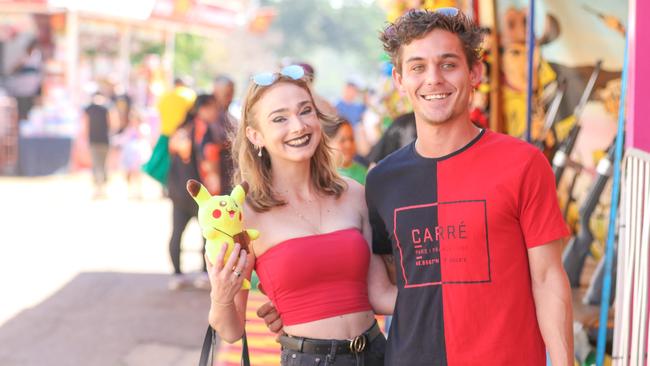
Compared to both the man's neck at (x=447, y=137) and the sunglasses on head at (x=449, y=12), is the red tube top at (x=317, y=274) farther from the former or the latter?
the sunglasses on head at (x=449, y=12)

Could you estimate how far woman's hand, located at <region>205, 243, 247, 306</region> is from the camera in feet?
7.97

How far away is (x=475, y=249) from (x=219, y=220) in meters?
0.72

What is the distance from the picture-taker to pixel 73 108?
21.9m

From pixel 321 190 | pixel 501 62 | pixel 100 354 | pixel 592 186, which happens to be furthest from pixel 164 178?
pixel 321 190

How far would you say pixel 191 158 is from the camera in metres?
7.85

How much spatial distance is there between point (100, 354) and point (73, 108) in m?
16.9

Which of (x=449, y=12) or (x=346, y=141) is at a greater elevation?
(x=449, y=12)

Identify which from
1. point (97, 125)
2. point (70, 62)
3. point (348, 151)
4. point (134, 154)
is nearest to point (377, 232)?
point (348, 151)

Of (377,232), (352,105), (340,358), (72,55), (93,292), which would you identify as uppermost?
(72,55)

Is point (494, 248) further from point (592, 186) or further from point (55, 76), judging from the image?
point (55, 76)

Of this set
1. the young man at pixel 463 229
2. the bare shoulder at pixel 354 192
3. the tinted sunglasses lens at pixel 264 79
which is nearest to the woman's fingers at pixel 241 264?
the young man at pixel 463 229

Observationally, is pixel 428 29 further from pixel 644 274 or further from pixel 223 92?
pixel 223 92

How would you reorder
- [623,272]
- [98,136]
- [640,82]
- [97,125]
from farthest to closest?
[98,136], [97,125], [623,272], [640,82]

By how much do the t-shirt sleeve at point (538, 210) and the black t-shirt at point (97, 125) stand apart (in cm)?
1379
